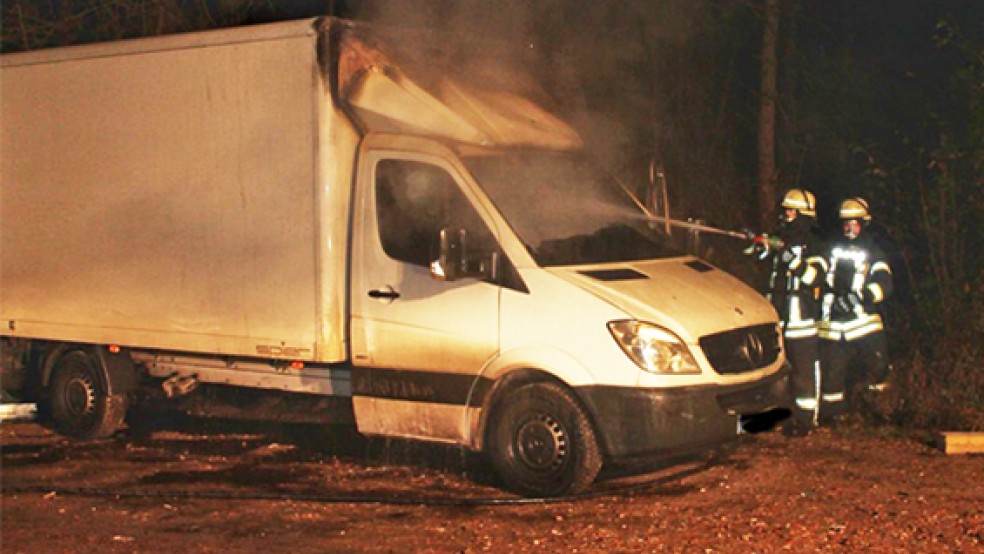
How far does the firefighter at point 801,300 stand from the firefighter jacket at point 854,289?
0.32 feet

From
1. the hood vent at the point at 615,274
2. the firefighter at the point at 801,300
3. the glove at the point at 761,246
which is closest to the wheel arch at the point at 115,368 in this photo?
the hood vent at the point at 615,274

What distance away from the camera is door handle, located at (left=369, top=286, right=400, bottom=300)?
8250 millimetres

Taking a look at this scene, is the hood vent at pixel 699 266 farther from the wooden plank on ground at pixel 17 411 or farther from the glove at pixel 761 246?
the wooden plank on ground at pixel 17 411

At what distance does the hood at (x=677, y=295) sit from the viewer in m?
7.60

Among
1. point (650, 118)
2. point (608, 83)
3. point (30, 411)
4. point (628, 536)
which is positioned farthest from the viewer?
point (650, 118)

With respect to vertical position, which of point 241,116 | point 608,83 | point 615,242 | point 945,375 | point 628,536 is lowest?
point 628,536

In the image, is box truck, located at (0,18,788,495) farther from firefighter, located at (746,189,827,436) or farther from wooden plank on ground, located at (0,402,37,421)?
firefighter, located at (746,189,827,436)

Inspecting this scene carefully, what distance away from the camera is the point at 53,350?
1010 centimetres

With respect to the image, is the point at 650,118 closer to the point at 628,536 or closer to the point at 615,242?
the point at 615,242

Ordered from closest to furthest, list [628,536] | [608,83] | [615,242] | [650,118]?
[628,536] → [615,242] → [608,83] → [650,118]

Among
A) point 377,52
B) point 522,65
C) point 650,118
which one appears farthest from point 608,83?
point 377,52

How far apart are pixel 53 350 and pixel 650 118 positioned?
6813 millimetres

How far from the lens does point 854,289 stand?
955 cm

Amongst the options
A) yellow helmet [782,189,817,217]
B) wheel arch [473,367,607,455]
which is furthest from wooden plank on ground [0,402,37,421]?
yellow helmet [782,189,817,217]
